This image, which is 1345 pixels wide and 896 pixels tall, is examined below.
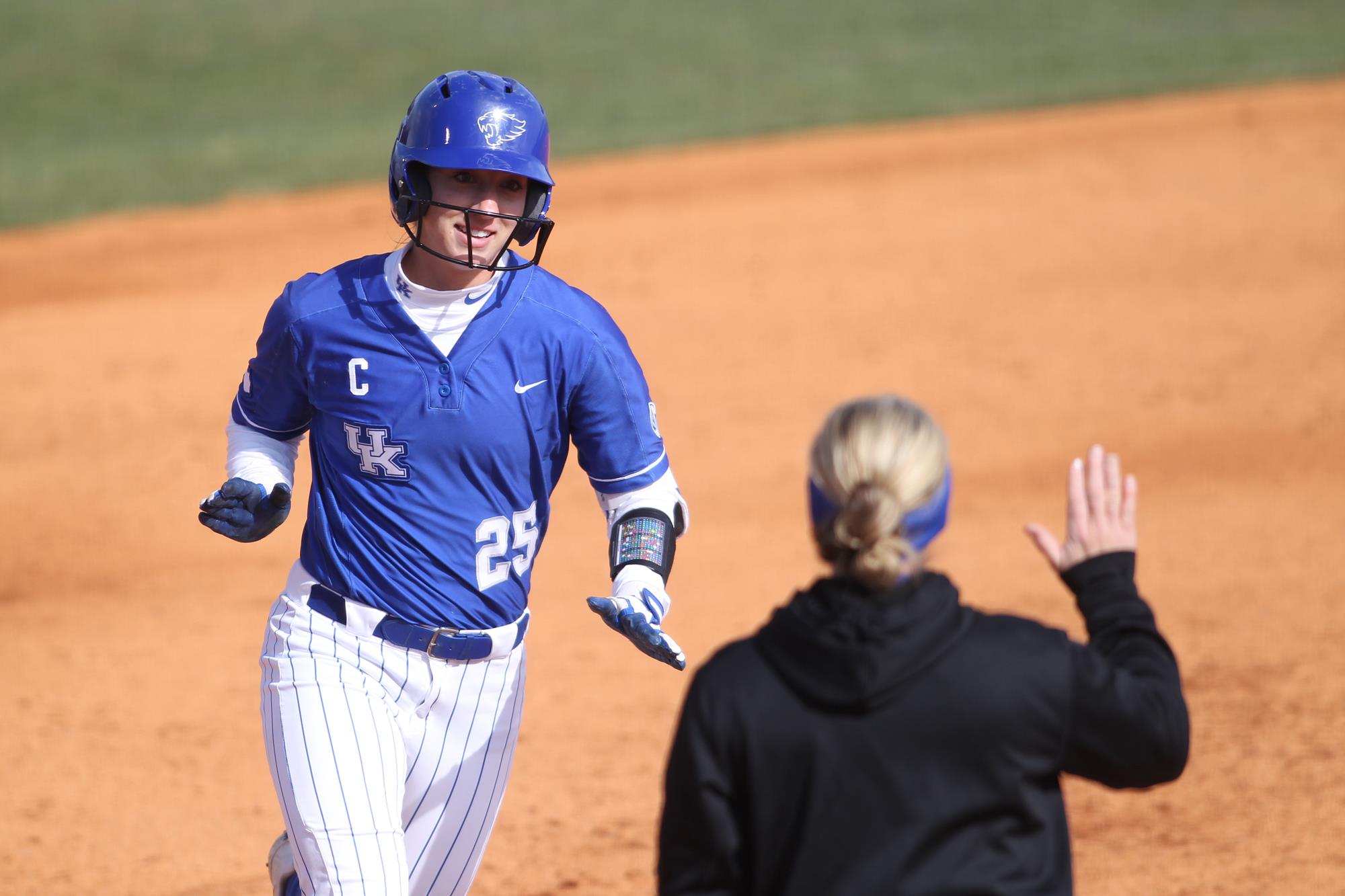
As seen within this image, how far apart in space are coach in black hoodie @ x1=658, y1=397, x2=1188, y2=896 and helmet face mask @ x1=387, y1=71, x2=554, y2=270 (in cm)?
141

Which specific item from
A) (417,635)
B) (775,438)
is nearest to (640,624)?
(417,635)

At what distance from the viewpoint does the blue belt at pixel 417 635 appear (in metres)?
3.50

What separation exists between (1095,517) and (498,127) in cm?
168

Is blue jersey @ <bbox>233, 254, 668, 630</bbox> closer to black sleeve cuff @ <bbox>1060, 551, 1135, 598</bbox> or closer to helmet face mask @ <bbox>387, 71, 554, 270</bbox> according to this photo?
helmet face mask @ <bbox>387, 71, 554, 270</bbox>

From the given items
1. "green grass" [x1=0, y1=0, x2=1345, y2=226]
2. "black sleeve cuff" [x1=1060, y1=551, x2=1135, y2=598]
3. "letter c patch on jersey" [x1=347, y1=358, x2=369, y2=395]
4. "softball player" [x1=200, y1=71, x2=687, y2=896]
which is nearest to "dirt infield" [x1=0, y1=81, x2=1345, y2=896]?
"green grass" [x1=0, y1=0, x2=1345, y2=226]

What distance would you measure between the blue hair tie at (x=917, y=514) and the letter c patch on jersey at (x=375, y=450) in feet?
4.45

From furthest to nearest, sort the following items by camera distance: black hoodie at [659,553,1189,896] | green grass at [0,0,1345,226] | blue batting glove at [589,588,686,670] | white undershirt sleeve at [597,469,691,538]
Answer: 1. green grass at [0,0,1345,226]
2. white undershirt sleeve at [597,469,691,538]
3. blue batting glove at [589,588,686,670]
4. black hoodie at [659,553,1189,896]

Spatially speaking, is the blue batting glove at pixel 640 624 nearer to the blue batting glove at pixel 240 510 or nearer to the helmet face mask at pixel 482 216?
the helmet face mask at pixel 482 216

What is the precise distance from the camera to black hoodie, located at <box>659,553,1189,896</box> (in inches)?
90.6

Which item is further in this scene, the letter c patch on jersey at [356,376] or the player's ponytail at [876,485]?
the letter c patch on jersey at [356,376]

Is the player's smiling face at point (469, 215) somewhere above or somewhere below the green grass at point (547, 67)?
below

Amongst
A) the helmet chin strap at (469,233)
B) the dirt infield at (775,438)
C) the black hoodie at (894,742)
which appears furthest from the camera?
the dirt infield at (775,438)

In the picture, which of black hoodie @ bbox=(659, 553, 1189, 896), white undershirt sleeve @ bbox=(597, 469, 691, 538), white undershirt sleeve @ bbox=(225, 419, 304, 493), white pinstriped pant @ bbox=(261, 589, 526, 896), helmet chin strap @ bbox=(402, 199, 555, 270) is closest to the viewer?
black hoodie @ bbox=(659, 553, 1189, 896)

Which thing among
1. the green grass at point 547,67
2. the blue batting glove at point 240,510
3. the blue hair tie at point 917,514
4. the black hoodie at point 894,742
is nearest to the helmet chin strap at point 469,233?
the blue batting glove at point 240,510
